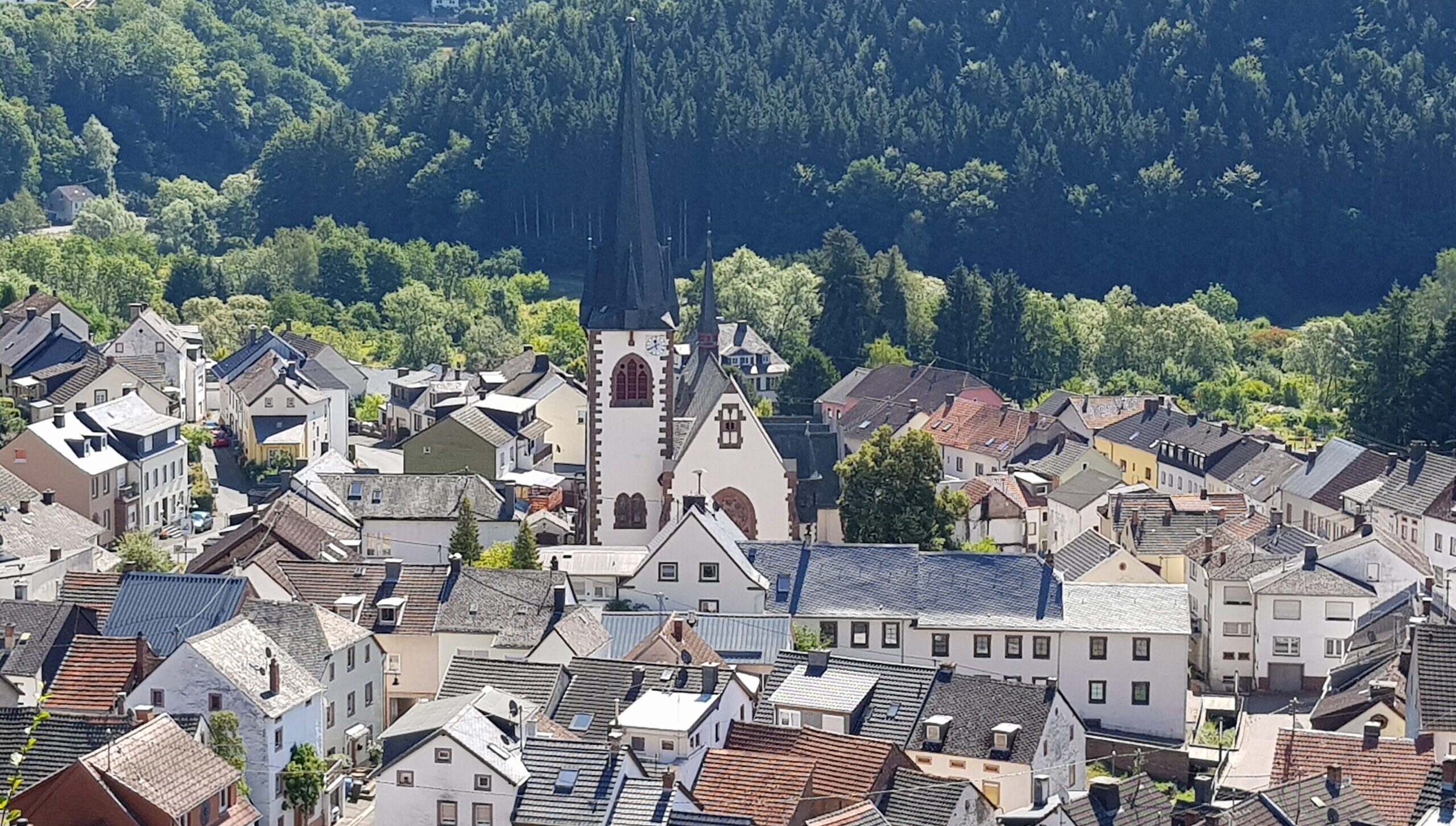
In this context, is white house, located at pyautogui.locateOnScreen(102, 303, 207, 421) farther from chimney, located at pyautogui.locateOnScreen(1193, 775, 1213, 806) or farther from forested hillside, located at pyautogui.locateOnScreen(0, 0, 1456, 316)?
chimney, located at pyautogui.locateOnScreen(1193, 775, 1213, 806)

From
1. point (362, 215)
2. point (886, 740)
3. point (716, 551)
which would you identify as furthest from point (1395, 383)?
point (362, 215)

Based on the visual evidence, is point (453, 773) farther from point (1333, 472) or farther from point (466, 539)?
point (1333, 472)

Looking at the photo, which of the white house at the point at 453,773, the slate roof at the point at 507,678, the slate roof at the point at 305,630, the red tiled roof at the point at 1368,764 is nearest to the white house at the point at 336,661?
the slate roof at the point at 305,630

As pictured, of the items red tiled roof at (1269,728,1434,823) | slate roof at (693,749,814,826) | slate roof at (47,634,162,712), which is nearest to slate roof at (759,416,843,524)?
slate roof at (47,634,162,712)

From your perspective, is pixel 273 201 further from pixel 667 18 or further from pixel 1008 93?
pixel 1008 93

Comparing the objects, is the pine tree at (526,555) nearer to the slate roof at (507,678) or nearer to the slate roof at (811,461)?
the slate roof at (811,461)
